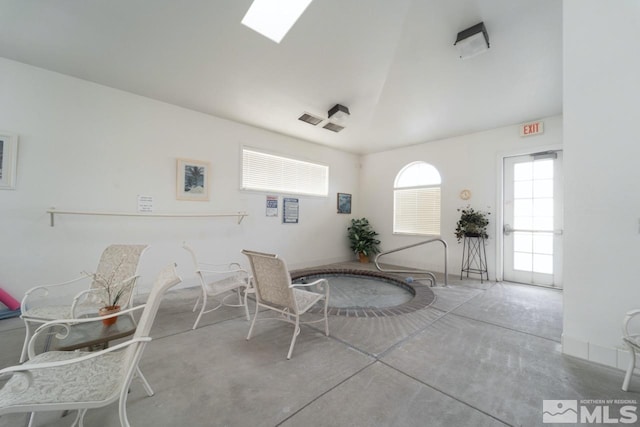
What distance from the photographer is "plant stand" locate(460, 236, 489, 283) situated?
4721mm

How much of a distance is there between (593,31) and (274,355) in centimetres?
387

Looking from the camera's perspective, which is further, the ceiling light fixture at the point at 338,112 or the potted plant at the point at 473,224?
the potted plant at the point at 473,224

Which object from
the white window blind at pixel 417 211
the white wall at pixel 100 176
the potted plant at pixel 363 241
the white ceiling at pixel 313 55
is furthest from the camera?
the potted plant at pixel 363 241

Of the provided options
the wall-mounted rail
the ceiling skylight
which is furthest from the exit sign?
the wall-mounted rail

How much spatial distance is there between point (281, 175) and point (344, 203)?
2013 millimetres

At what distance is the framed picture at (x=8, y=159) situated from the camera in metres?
2.75

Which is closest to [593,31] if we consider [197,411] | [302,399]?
[302,399]

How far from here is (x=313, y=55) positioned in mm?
3268

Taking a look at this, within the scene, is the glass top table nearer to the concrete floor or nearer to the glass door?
the concrete floor

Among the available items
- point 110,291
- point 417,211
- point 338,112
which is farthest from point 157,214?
point 417,211

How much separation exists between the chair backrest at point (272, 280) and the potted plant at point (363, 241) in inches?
159

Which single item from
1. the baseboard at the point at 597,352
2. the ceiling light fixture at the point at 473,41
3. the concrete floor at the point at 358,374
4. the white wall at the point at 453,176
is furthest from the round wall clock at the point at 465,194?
the baseboard at the point at 597,352

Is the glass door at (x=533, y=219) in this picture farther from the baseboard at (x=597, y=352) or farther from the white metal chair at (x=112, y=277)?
the white metal chair at (x=112, y=277)

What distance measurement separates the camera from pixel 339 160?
6344 millimetres
